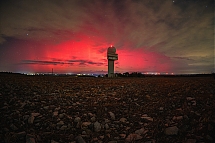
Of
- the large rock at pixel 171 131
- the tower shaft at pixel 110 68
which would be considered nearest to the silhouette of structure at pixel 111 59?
the tower shaft at pixel 110 68

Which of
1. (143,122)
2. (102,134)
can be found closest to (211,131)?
(143,122)

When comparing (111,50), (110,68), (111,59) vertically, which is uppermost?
(111,50)

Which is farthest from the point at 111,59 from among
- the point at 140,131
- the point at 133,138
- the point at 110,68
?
the point at 133,138

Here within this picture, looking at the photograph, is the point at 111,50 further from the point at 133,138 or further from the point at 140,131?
the point at 133,138

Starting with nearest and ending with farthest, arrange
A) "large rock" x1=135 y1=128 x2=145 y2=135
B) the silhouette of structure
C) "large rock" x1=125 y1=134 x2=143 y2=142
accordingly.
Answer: "large rock" x1=125 y1=134 x2=143 y2=142 → "large rock" x1=135 y1=128 x2=145 y2=135 → the silhouette of structure

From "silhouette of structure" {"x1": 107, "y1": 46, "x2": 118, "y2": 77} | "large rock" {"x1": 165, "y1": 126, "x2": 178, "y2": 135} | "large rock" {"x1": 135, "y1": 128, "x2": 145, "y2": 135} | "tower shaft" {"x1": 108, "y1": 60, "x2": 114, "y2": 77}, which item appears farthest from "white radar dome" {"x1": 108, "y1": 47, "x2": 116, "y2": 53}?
"large rock" {"x1": 165, "y1": 126, "x2": 178, "y2": 135}

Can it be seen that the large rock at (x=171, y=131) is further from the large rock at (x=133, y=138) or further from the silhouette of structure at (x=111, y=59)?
the silhouette of structure at (x=111, y=59)

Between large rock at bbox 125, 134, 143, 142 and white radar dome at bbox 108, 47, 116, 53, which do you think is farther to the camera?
white radar dome at bbox 108, 47, 116, 53

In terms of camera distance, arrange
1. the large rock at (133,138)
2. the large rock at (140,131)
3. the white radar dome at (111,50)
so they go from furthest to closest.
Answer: the white radar dome at (111,50) → the large rock at (140,131) → the large rock at (133,138)

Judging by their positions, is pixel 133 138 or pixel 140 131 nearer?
pixel 133 138

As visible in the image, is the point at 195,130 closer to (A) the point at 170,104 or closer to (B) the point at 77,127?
(A) the point at 170,104

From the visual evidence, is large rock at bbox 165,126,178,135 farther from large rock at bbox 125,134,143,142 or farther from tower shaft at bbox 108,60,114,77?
tower shaft at bbox 108,60,114,77

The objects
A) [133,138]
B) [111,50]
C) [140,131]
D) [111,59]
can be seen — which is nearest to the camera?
[133,138]

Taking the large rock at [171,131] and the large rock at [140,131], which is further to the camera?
the large rock at [140,131]
